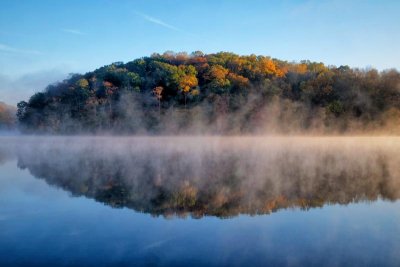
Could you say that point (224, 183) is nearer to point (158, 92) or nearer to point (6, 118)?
point (158, 92)

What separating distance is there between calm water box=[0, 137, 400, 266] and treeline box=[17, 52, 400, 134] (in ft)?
113

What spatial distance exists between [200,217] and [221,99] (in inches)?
1775

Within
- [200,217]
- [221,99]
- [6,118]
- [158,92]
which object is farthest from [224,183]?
[6,118]

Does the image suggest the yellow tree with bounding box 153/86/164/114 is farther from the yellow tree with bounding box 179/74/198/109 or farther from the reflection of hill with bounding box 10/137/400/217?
the reflection of hill with bounding box 10/137/400/217

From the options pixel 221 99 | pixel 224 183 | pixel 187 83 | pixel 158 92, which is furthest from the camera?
pixel 187 83

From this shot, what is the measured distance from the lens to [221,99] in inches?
2095

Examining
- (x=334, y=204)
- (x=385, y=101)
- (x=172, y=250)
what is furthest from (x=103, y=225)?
(x=385, y=101)

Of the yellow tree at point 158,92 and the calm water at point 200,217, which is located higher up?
the yellow tree at point 158,92

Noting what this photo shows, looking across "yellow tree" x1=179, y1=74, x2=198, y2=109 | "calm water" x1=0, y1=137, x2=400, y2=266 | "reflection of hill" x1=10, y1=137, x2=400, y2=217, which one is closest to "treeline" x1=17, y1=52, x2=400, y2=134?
"yellow tree" x1=179, y1=74, x2=198, y2=109

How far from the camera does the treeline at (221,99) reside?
48.9 meters

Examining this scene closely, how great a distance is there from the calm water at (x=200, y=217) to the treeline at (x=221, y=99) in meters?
34.5

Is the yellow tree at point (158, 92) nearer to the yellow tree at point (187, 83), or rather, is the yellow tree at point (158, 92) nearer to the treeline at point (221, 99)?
the treeline at point (221, 99)

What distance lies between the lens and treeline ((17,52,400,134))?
4891 centimetres

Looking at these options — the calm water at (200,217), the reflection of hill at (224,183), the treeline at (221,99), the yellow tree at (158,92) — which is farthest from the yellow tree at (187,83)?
the calm water at (200,217)
